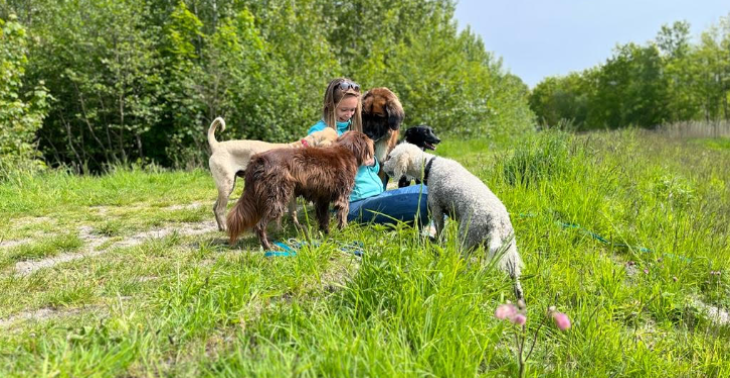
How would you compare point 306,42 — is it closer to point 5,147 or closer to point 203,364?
point 5,147

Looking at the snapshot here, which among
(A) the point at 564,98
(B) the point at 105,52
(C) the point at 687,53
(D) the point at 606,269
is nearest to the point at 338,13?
(B) the point at 105,52

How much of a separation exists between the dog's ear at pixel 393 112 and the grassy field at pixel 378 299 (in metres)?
1.32

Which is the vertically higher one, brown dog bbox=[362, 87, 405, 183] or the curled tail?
brown dog bbox=[362, 87, 405, 183]

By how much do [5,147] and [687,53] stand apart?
168 feet

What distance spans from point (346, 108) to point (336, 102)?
0.13 metres

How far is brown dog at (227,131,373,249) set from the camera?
3223 millimetres

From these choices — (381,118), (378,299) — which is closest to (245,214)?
(378,299)

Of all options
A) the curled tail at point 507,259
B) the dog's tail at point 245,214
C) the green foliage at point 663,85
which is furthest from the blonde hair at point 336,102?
the green foliage at point 663,85

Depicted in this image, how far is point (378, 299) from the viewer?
215cm

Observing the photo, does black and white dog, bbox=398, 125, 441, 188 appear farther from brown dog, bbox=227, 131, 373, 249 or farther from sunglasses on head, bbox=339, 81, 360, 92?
brown dog, bbox=227, 131, 373, 249

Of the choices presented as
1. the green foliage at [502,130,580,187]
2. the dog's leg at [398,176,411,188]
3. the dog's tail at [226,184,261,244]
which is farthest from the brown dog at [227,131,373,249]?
the green foliage at [502,130,580,187]

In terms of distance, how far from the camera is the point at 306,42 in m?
12.9

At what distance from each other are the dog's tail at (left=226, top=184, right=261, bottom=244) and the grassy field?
0.24 metres

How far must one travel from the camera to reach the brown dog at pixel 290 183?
3.22 metres
